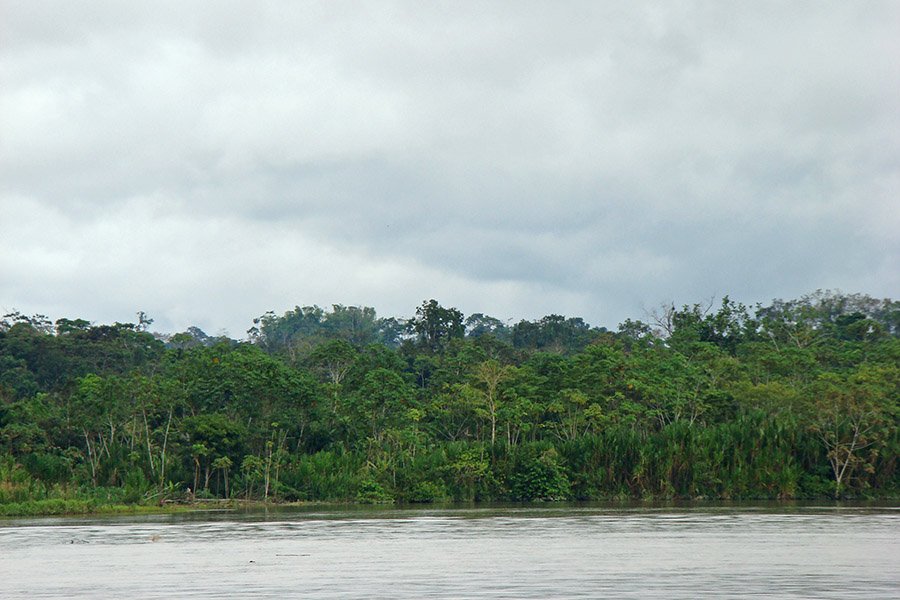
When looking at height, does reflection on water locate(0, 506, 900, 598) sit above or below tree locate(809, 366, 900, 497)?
below

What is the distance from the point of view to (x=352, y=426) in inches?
2235

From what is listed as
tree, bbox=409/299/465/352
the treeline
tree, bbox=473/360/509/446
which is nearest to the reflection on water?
the treeline

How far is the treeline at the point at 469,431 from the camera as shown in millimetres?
51812

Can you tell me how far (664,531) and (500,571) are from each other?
11256mm

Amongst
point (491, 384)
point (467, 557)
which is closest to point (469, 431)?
point (491, 384)

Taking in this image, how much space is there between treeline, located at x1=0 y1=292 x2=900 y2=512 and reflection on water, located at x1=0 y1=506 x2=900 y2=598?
1172cm

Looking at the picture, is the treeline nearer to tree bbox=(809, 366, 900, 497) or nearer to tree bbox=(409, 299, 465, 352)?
tree bbox=(809, 366, 900, 497)

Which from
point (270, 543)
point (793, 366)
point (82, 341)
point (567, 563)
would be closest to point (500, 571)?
point (567, 563)

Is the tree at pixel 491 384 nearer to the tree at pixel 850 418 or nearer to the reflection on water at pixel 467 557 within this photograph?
the tree at pixel 850 418

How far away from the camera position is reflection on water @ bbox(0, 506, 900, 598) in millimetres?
19125

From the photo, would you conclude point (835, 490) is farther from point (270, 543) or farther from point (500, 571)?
point (500, 571)

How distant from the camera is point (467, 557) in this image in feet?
81.8

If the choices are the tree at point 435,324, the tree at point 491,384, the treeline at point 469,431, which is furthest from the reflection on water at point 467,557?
the tree at point 435,324

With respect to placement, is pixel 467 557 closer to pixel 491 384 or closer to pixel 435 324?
pixel 491 384
